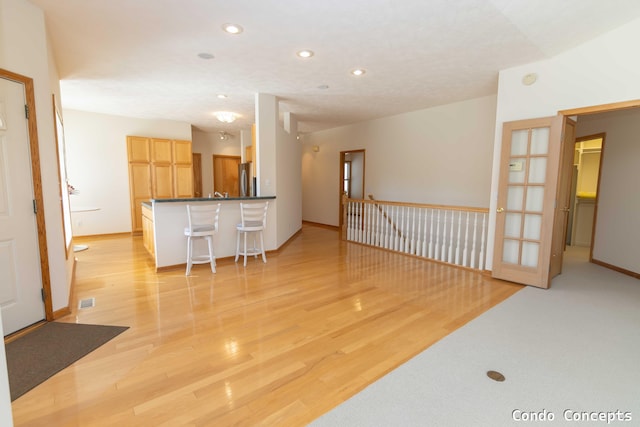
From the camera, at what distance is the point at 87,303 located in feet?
10.6

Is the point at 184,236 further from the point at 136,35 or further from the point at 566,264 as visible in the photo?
the point at 566,264

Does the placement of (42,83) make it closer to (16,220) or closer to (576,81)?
(16,220)

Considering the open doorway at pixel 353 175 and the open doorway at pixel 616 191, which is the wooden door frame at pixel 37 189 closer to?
the open doorway at pixel 616 191

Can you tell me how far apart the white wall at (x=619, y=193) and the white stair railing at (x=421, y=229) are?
1.79m

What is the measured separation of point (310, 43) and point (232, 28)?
2.60ft

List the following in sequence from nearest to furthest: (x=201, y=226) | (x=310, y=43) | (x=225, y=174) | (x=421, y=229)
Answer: (x=310, y=43)
(x=201, y=226)
(x=421, y=229)
(x=225, y=174)

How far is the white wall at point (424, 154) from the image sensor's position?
5.34m

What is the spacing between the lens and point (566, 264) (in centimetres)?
497

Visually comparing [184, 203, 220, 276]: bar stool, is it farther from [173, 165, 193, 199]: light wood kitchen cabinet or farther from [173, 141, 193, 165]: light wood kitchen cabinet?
[173, 141, 193, 165]: light wood kitchen cabinet

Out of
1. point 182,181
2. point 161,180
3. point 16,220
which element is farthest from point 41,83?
point 182,181

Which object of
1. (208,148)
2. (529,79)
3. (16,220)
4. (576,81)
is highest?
(529,79)

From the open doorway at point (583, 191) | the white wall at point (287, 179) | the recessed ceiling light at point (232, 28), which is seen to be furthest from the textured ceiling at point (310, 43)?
the open doorway at point (583, 191)

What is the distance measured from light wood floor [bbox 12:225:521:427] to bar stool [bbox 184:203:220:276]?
23 centimetres

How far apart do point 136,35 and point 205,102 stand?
101 inches
